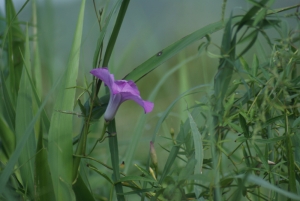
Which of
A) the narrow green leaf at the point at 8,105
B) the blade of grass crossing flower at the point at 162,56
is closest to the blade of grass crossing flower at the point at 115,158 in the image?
the blade of grass crossing flower at the point at 162,56

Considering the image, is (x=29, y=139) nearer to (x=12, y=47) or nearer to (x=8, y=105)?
(x=8, y=105)

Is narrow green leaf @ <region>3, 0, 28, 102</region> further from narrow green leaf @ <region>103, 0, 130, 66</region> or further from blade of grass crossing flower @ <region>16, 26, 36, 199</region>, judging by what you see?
narrow green leaf @ <region>103, 0, 130, 66</region>

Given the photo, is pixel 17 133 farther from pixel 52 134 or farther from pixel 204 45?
pixel 204 45

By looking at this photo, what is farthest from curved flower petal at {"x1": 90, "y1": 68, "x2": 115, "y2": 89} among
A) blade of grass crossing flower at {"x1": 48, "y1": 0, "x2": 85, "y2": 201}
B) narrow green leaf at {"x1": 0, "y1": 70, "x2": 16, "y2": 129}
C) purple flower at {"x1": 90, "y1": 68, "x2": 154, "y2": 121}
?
narrow green leaf at {"x1": 0, "y1": 70, "x2": 16, "y2": 129}

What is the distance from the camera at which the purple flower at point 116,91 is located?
763 mm

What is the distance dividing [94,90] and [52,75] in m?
0.42

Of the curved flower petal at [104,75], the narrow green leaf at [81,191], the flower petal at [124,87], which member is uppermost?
the curved flower petal at [104,75]

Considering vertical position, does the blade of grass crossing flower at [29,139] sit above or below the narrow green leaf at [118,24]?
below

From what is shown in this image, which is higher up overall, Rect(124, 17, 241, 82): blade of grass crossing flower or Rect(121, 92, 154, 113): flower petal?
Rect(124, 17, 241, 82): blade of grass crossing flower

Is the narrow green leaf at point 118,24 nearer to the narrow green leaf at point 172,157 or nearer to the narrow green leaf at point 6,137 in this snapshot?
the narrow green leaf at point 172,157

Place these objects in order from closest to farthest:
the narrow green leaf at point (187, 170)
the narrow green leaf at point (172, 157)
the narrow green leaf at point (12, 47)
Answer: the narrow green leaf at point (187, 170)
the narrow green leaf at point (172, 157)
the narrow green leaf at point (12, 47)

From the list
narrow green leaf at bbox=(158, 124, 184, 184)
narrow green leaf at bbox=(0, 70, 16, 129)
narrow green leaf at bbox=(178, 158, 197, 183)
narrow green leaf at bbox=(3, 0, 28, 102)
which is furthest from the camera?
narrow green leaf at bbox=(3, 0, 28, 102)

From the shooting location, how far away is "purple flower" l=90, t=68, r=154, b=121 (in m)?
0.76

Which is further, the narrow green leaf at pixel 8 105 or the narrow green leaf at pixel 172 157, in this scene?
the narrow green leaf at pixel 8 105
